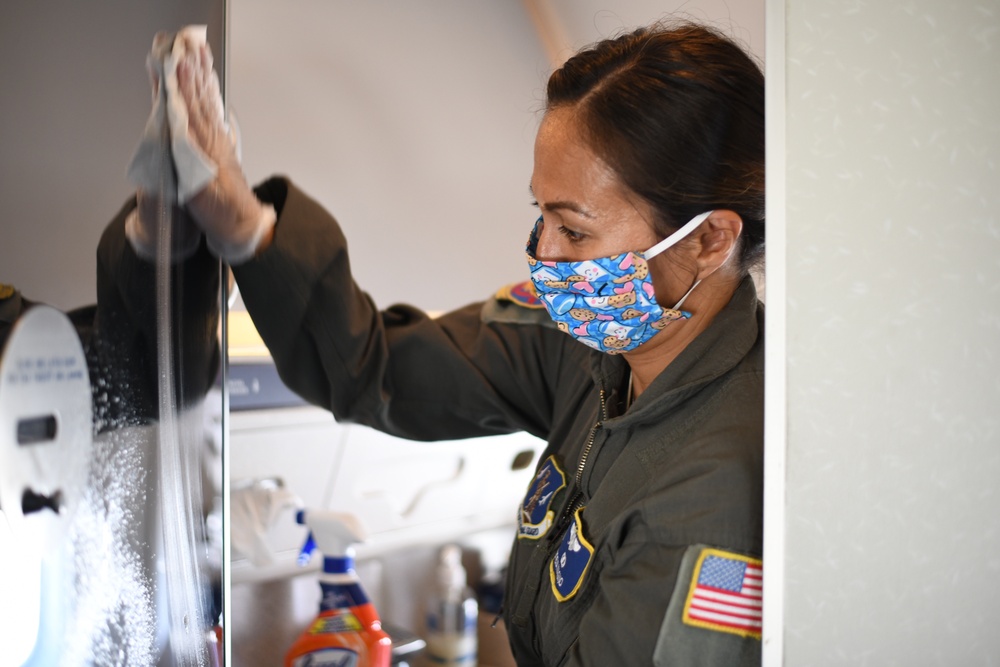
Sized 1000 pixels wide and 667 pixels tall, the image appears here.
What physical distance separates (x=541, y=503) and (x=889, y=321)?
66cm

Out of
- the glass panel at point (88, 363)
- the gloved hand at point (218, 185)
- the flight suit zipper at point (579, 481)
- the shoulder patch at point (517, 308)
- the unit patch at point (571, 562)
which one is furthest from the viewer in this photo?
the shoulder patch at point (517, 308)

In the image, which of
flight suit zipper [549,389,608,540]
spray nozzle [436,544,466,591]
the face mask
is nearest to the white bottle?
spray nozzle [436,544,466,591]

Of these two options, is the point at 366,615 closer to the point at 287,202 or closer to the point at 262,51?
the point at 287,202

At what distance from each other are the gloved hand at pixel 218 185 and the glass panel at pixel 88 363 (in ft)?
0.17

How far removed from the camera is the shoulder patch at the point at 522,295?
5.02 feet

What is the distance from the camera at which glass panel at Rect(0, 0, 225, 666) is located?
66cm

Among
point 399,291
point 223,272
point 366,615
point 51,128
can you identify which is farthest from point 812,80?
point 399,291

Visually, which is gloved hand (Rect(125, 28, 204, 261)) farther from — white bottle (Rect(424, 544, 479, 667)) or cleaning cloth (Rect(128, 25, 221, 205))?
white bottle (Rect(424, 544, 479, 667))

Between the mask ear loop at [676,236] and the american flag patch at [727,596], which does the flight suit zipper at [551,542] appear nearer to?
the mask ear loop at [676,236]

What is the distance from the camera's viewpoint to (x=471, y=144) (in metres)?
2.14

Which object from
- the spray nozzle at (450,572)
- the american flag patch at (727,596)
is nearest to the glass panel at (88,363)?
Answer: the american flag patch at (727,596)

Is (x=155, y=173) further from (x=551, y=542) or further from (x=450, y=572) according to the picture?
(x=450, y=572)

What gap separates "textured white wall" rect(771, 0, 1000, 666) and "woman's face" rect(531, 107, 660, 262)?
41 cm

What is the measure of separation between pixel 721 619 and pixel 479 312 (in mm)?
860
